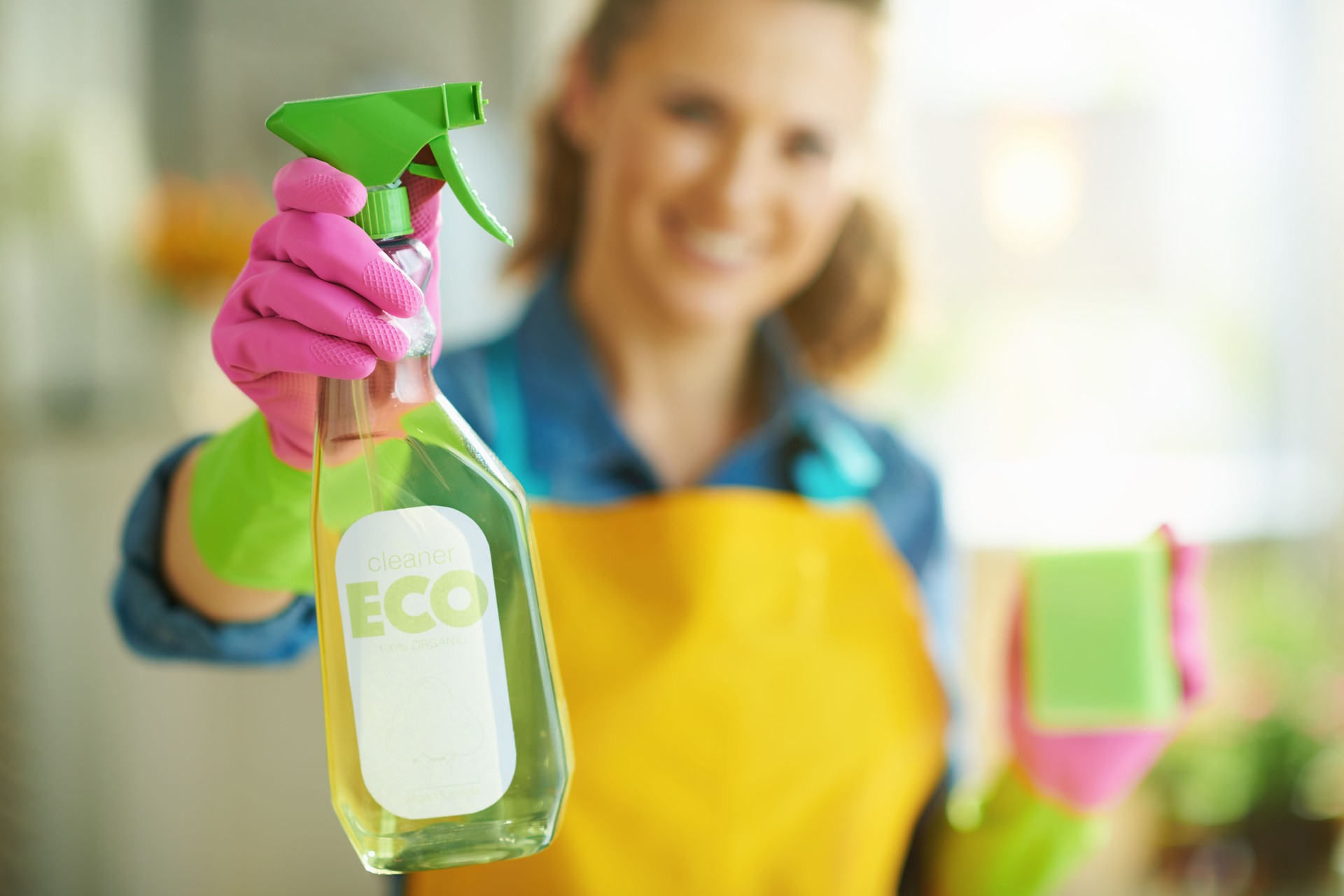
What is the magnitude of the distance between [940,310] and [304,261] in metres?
2.16

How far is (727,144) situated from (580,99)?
190 millimetres

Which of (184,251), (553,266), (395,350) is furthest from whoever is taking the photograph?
(184,251)

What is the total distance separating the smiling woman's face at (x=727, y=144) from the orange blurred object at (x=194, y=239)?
88 cm

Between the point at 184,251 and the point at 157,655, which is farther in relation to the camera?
the point at 184,251

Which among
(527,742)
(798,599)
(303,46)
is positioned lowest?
(798,599)

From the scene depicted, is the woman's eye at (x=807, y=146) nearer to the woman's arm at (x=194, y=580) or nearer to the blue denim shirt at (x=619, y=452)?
the blue denim shirt at (x=619, y=452)

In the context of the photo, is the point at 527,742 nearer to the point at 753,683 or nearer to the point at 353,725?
the point at 353,725

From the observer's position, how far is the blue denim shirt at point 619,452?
34.2 inches

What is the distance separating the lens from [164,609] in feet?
2.18

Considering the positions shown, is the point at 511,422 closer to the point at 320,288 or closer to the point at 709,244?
the point at 709,244

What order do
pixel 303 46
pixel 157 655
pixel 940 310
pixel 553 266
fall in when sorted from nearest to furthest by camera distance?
pixel 157 655, pixel 553 266, pixel 303 46, pixel 940 310

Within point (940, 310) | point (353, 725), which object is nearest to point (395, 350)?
point (353, 725)

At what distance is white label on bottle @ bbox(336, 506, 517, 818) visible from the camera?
1.43 ft

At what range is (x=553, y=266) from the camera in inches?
42.8
